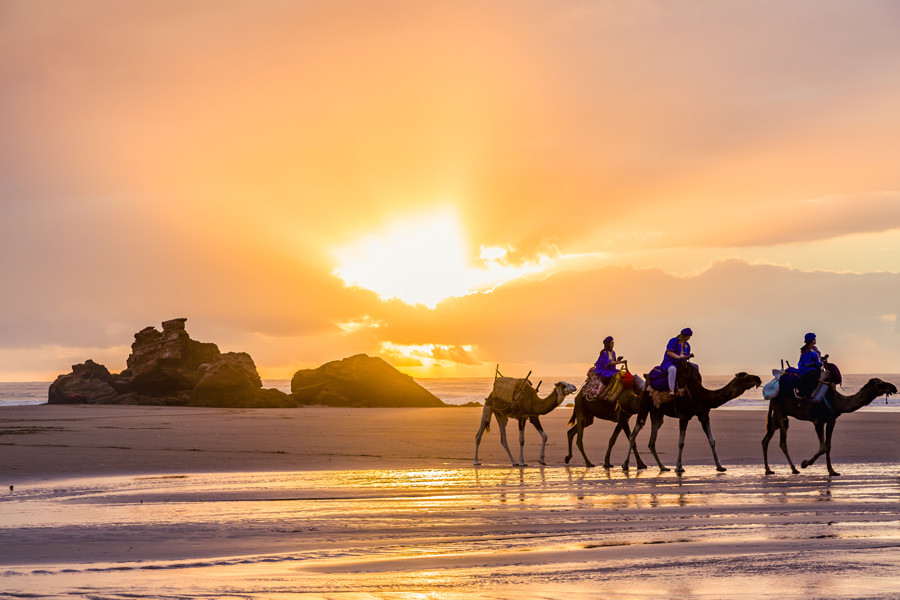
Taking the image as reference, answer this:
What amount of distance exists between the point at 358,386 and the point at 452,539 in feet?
162

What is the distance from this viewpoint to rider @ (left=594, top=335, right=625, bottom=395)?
20859 mm

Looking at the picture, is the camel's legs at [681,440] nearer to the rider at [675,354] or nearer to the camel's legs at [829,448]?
the rider at [675,354]

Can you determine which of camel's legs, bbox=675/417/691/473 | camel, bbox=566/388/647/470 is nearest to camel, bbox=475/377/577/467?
camel, bbox=566/388/647/470

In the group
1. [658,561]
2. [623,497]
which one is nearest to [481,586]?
[658,561]

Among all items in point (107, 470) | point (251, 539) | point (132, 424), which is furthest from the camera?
point (132, 424)

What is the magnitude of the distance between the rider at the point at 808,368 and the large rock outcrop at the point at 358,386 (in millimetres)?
40641

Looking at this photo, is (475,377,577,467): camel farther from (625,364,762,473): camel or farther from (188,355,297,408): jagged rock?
(188,355,297,408): jagged rock

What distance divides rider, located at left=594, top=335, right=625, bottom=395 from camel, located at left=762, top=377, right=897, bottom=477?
3.60 m

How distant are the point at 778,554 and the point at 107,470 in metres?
14.6

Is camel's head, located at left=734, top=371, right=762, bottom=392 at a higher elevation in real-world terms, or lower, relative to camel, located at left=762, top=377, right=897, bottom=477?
higher

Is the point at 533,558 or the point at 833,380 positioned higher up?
the point at 833,380

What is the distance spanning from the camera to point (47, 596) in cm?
712

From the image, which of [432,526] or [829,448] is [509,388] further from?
[432,526]

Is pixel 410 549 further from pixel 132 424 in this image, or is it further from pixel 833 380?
pixel 132 424
